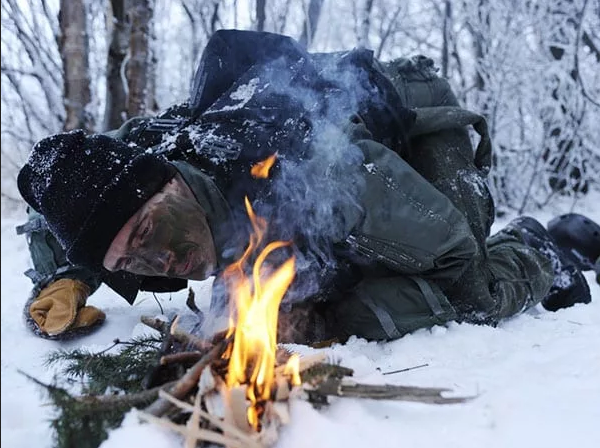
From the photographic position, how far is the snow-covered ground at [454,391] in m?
1.09

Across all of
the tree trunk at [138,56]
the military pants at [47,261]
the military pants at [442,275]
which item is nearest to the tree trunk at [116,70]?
the tree trunk at [138,56]

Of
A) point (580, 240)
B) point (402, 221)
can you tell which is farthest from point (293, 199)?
point (580, 240)

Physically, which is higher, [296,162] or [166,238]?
[296,162]

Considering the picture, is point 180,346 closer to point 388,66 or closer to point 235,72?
point 235,72

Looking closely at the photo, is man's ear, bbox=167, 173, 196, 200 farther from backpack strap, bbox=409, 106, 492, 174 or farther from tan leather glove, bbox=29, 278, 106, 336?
backpack strap, bbox=409, 106, 492, 174

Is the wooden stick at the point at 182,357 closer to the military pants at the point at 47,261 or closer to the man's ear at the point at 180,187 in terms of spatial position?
the man's ear at the point at 180,187

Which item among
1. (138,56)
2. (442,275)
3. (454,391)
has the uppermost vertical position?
(138,56)

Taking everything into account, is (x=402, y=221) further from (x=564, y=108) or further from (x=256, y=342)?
(x=564, y=108)

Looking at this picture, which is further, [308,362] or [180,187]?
[180,187]

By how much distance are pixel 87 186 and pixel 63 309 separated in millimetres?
784

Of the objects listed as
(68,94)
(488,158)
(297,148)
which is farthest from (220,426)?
(68,94)

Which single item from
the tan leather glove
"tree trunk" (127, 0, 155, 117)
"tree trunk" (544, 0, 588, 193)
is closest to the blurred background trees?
"tree trunk" (544, 0, 588, 193)

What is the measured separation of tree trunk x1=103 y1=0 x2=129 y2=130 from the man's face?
2.92 metres

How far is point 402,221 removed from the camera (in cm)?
200
